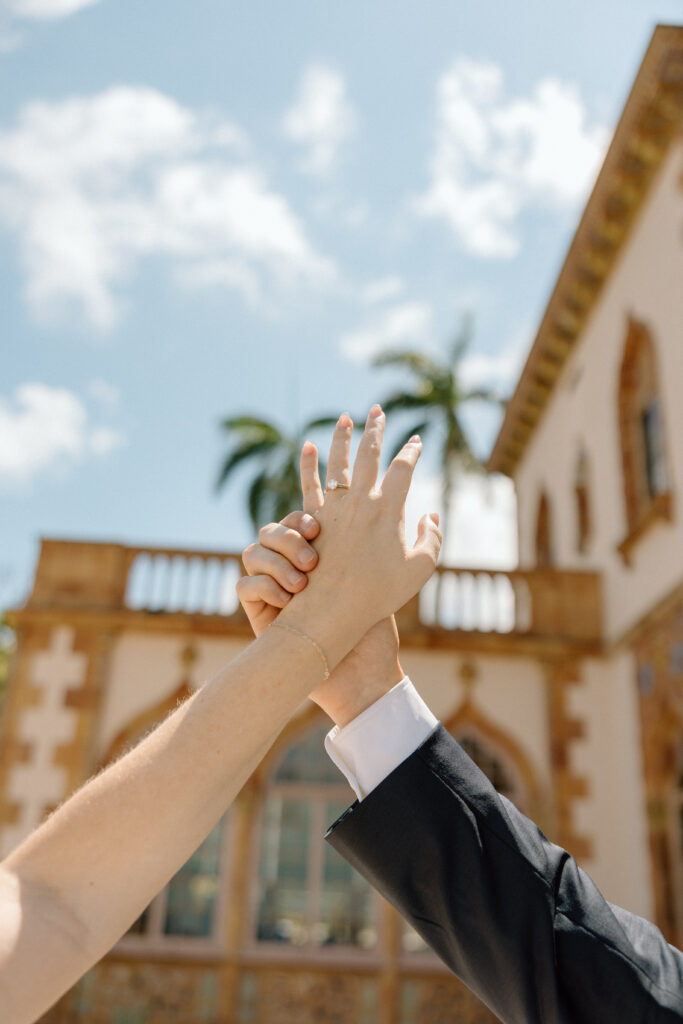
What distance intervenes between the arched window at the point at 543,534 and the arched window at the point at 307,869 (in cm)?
580

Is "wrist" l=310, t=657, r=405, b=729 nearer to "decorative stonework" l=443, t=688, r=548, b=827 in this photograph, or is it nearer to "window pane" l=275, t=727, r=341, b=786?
"decorative stonework" l=443, t=688, r=548, b=827

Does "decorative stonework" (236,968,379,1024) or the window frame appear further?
the window frame

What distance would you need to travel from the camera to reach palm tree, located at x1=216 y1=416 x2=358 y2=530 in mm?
21469

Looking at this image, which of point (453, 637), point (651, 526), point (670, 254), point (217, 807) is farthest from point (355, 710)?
point (453, 637)

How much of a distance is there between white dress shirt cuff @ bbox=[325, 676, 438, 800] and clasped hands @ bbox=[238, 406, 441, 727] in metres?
0.04

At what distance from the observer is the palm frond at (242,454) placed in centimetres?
2112

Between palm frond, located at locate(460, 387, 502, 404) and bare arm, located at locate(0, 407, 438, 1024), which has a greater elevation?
palm frond, located at locate(460, 387, 502, 404)

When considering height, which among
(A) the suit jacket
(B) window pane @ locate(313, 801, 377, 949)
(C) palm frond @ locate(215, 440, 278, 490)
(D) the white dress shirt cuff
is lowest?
(B) window pane @ locate(313, 801, 377, 949)

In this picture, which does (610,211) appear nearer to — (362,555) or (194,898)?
(194,898)

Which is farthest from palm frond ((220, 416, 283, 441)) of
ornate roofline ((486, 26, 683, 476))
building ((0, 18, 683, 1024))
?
building ((0, 18, 683, 1024))

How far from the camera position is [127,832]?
0.98 m

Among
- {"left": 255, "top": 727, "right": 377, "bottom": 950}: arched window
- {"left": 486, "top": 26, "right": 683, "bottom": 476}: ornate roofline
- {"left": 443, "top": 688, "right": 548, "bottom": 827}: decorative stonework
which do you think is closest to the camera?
{"left": 486, "top": 26, "right": 683, "bottom": 476}: ornate roofline

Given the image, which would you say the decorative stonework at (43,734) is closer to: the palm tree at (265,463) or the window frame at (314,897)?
the window frame at (314,897)

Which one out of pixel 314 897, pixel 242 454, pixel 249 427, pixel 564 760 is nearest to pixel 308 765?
pixel 314 897
